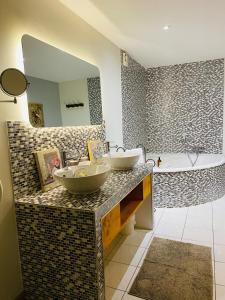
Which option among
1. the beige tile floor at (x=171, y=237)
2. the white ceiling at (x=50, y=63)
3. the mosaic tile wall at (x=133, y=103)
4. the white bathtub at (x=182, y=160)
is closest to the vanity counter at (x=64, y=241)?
the beige tile floor at (x=171, y=237)

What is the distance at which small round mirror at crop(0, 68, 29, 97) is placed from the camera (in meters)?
1.44

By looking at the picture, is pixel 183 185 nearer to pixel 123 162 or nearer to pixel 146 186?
pixel 146 186

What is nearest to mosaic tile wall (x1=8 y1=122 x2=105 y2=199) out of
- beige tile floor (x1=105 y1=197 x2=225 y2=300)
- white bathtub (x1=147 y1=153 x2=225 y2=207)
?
beige tile floor (x1=105 y1=197 x2=225 y2=300)

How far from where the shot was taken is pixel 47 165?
70.8 inches

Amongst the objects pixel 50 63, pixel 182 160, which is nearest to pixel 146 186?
pixel 50 63

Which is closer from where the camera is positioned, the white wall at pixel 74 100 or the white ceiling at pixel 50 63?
the white ceiling at pixel 50 63

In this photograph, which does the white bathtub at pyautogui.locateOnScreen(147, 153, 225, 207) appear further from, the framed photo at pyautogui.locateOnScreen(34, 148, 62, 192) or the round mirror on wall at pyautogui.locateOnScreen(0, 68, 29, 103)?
the round mirror on wall at pyautogui.locateOnScreen(0, 68, 29, 103)

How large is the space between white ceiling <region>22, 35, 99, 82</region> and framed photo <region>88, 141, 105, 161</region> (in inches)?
28.7

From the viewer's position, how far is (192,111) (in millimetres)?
4570

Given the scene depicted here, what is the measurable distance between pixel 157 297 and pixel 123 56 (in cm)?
310

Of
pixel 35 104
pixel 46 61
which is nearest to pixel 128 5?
pixel 46 61

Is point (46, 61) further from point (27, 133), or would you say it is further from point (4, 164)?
point (4, 164)

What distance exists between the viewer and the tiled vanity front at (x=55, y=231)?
139 cm

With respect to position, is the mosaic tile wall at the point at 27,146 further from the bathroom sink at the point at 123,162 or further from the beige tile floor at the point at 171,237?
the beige tile floor at the point at 171,237
